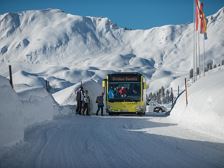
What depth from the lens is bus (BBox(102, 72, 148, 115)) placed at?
2862 cm

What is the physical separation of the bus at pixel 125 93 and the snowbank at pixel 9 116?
17.0m

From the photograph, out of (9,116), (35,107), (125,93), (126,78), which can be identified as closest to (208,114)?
(9,116)

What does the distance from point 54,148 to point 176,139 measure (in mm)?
3672

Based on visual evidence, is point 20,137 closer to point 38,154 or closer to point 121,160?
point 38,154

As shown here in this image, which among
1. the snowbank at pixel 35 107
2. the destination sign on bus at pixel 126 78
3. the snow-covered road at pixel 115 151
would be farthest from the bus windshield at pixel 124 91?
the snow-covered road at pixel 115 151

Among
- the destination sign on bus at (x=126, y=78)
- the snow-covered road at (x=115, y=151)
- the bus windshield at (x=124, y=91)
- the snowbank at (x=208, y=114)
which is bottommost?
the snow-covered road at (x=115, y=151)

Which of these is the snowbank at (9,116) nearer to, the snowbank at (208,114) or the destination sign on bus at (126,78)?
the snowbank at (208,114)

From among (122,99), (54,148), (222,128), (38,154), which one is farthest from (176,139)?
(122,99)

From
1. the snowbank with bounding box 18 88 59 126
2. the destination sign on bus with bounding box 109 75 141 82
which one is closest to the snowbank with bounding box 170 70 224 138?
the snowbank with bounding box 18 88 59 126

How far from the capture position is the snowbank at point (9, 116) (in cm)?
1018

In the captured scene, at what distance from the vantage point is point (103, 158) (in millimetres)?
9016

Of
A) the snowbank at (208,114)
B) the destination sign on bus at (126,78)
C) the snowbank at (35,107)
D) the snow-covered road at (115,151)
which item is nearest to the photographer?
the snow-covered road at (115,151)

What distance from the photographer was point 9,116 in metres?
10.7

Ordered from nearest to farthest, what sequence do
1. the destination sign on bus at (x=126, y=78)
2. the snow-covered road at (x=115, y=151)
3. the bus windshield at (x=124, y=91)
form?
the snow-covered road at (x=115, y=151) < the bus windshield at (x=124, y=91) < the destination sign on bus at (x=126, y=78)
